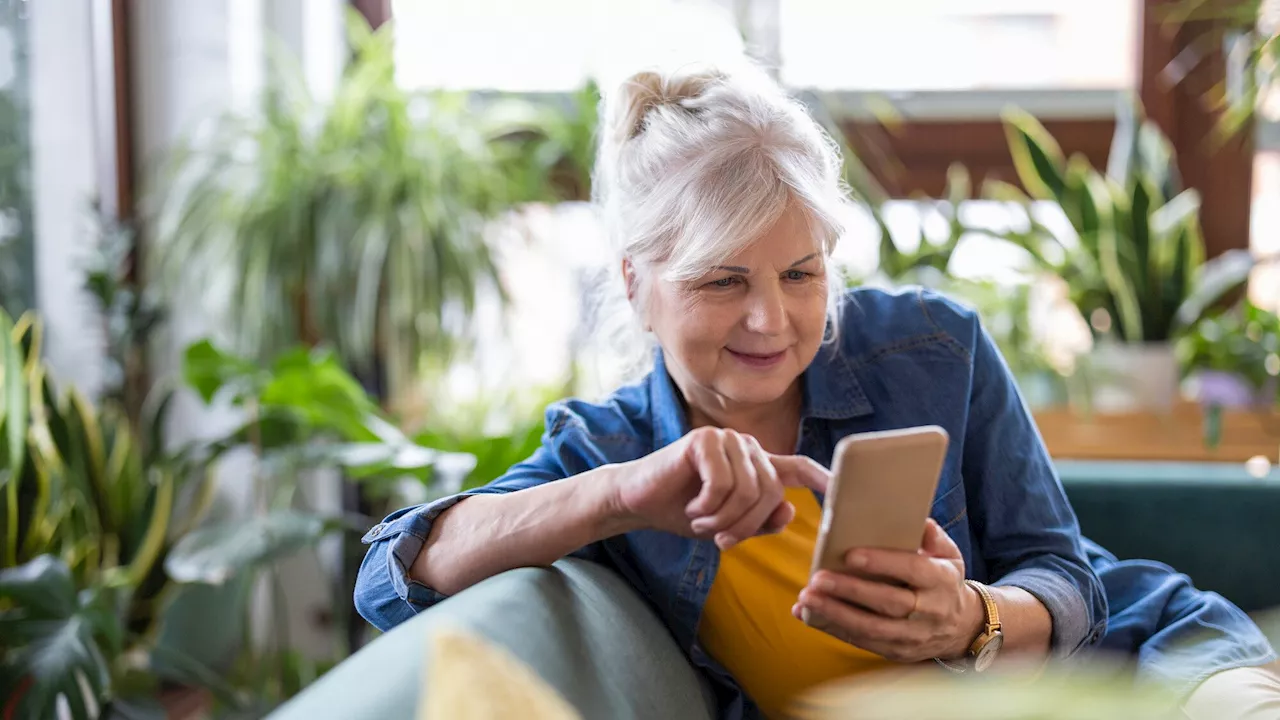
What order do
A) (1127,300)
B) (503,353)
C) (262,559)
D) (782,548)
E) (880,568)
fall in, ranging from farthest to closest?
(503,353), (1127,300), (262,559), (782,548), (880,568)

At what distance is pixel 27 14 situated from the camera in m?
2.30

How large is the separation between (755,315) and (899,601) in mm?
346

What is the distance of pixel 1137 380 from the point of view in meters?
2.47

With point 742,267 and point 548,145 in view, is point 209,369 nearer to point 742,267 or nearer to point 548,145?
point 548,145

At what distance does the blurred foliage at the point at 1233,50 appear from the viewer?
2.34 m

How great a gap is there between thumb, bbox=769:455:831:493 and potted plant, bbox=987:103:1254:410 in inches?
63.1

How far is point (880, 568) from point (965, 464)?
Answer: 0.42 m

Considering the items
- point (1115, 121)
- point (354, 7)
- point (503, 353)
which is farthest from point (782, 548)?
point (354, 7)

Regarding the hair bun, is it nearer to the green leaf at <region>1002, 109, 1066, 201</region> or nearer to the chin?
the chin

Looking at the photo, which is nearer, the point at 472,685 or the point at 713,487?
the point at 472,685

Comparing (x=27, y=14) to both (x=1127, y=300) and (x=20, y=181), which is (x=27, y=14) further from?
(x=1127, y=300)

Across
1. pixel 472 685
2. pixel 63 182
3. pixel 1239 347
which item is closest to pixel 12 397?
pixel 63 182

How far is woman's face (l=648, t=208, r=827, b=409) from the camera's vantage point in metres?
1.21

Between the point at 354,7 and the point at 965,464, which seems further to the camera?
the point at 354,7
